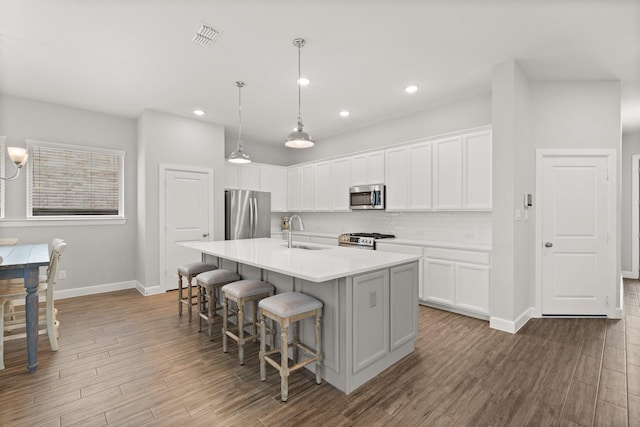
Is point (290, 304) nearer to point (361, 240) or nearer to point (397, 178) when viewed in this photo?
point (361, 240)

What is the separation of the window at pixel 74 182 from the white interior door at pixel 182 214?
2.94 ft

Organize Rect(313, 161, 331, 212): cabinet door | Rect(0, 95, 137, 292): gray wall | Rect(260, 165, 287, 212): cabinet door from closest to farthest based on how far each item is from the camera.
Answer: Rect(0, 95, 137, 292): gray wall
Rect(313, 161, 331, 212): cabinet door
Rect(260, 165, 287, 212): cabinet door

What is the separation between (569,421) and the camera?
1960 millimetres

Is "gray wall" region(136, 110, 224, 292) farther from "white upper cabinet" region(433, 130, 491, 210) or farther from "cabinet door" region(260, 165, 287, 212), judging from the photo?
"white upper cabinet" region(433, 130, 491, 210)

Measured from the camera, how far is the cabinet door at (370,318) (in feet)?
7.59

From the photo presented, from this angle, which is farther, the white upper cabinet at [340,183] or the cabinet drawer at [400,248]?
the white upper cabinet at [340,183]

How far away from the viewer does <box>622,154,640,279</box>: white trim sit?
5852 millimetres

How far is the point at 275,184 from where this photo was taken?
22.7 feet

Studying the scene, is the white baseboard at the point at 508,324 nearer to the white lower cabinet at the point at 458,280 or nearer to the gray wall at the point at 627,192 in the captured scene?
the white lower cabinet at the point at 458,280

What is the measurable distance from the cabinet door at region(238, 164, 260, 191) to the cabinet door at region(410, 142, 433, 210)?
3.26 m

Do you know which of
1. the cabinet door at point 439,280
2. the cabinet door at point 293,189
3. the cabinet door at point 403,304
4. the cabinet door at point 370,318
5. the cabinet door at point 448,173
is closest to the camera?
the cabinet door at point 370,318

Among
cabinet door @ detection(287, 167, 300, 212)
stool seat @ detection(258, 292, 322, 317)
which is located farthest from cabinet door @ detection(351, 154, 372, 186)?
stool seat @ detection(258, 292, 322, 317)

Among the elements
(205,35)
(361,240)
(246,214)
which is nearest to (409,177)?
(361,240)

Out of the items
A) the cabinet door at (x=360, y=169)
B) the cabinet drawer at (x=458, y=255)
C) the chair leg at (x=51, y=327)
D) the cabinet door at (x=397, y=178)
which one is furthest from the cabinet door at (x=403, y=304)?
the chair leg at (x=51, y=327)
